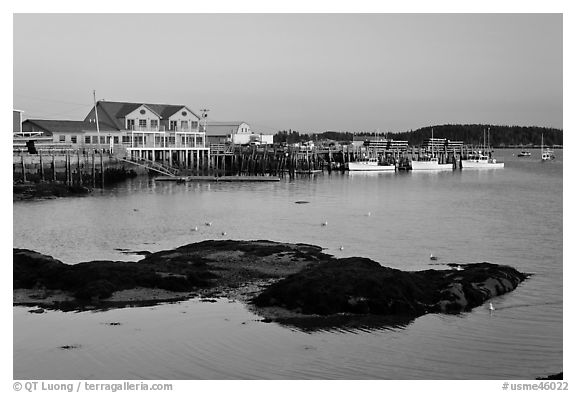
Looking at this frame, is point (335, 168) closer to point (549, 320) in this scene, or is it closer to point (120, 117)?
point (120, 117)

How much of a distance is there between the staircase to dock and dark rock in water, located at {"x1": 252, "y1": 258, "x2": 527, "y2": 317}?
1460 inches

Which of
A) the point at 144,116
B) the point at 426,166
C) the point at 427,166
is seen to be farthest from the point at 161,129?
the point at 427,166

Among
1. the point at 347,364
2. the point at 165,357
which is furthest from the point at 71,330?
the point at 347,364

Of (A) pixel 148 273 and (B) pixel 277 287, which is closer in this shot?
(B) pixel 277 287

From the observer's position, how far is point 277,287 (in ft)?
45.6

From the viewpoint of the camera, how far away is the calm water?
36.4 feet

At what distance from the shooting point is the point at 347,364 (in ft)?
36.3

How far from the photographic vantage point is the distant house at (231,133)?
76.6 m

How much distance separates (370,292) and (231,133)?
65386 mm

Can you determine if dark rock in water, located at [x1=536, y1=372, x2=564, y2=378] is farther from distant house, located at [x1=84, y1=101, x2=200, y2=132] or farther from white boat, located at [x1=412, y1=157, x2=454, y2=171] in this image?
white boat, located at [x1=412, y1=157, x2=454, y2=171]

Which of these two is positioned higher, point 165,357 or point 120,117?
point 120,117

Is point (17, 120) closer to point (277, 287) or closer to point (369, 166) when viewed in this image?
point (277, 287)

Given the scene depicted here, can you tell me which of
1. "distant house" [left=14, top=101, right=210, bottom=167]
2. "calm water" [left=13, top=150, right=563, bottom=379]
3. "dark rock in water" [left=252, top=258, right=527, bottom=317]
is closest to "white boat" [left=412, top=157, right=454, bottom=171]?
"distant house" [left=14, top=101, right=210, bottom=167]

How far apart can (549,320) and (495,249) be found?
8.80m
